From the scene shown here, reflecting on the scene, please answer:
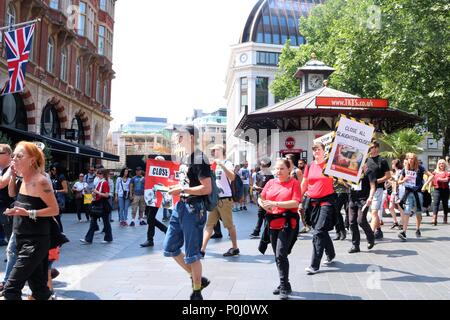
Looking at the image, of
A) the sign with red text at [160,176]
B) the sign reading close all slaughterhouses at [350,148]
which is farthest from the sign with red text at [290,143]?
the sign with red text at [160,176]

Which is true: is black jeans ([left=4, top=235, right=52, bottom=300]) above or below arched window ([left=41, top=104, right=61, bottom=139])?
below

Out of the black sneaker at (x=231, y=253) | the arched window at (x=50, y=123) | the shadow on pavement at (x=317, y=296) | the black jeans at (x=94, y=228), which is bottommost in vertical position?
the shadow on pavement at (x=317, y=296)

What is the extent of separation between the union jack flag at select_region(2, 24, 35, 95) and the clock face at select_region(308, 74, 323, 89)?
1449cm

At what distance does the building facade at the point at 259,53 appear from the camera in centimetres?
6775

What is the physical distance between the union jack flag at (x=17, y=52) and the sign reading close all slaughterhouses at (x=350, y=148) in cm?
1194

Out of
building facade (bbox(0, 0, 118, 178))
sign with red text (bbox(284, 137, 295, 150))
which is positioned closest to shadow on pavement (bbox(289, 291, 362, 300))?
sign with red text (bbox(284, 137, 295, 150))

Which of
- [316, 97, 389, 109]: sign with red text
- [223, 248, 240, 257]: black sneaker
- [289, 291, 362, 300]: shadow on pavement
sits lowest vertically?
[289, 291, 362, 300]: shadow on pavement

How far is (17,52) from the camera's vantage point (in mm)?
15234

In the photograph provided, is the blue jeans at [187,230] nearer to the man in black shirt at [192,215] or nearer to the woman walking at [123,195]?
the man in black shirt at [192,215]

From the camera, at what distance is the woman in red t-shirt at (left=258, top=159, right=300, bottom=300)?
17.3 ft

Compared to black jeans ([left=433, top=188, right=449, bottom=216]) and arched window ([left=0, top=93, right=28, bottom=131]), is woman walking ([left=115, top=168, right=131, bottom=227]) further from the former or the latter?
arched window ([left=0, top=93, right=28, bottom=131])

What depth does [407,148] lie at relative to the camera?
2944 cm
